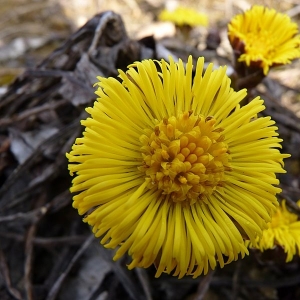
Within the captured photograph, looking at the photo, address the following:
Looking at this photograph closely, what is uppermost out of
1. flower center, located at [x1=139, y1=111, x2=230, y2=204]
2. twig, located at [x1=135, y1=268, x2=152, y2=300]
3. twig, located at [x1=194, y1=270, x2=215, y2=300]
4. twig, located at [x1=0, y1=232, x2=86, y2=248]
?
flower center, located at [x1=139, y1=111, x2=230, y2=204]

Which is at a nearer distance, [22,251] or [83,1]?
[22,251]

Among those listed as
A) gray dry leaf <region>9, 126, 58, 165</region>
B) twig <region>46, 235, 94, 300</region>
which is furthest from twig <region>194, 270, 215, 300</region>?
gray dry leaf <region>9, 126, 58, 165</region>

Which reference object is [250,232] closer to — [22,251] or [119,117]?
[119,117]

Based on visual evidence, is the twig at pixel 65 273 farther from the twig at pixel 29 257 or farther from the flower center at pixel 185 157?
the flower center at pixel 185 157

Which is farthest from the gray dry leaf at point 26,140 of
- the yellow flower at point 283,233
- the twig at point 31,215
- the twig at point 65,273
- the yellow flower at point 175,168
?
the yellow flower at point 283,233

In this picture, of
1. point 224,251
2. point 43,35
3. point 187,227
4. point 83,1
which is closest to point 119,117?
point 187,227

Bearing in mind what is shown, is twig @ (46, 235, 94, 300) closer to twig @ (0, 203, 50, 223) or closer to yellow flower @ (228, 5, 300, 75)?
twig @ (0, 203, 50, 223)
